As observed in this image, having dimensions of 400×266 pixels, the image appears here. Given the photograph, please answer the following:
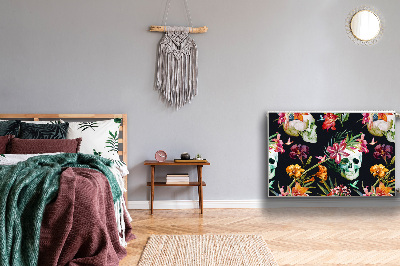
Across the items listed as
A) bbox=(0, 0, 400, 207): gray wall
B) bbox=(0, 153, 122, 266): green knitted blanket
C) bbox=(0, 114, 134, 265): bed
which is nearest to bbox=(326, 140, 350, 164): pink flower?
bbox=(0, 0, 400, 207): gray wall

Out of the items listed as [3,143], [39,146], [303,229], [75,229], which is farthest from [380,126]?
[3,143]

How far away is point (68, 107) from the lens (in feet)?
14.4

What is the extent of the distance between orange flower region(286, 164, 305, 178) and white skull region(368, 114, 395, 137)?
846mm

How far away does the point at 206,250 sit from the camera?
2.89m

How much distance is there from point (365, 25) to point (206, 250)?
3.09 m

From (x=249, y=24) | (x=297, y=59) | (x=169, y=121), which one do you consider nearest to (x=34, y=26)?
(x=169, y=121)

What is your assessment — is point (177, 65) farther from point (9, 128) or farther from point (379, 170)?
point (379, 170)

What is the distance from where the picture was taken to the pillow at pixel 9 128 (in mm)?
3866

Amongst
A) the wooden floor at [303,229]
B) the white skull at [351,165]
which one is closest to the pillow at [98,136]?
the wooden floor at [303,229]

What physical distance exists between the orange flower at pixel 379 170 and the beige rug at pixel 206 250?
1.86 m

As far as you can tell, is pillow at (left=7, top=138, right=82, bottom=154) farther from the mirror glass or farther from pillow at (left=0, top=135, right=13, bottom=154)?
the mirror glass

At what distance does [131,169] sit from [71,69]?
1.21 meters

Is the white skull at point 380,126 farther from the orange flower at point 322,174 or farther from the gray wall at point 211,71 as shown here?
the orange flower at point 322,174

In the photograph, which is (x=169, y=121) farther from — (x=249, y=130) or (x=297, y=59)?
(x=297, y=59)
